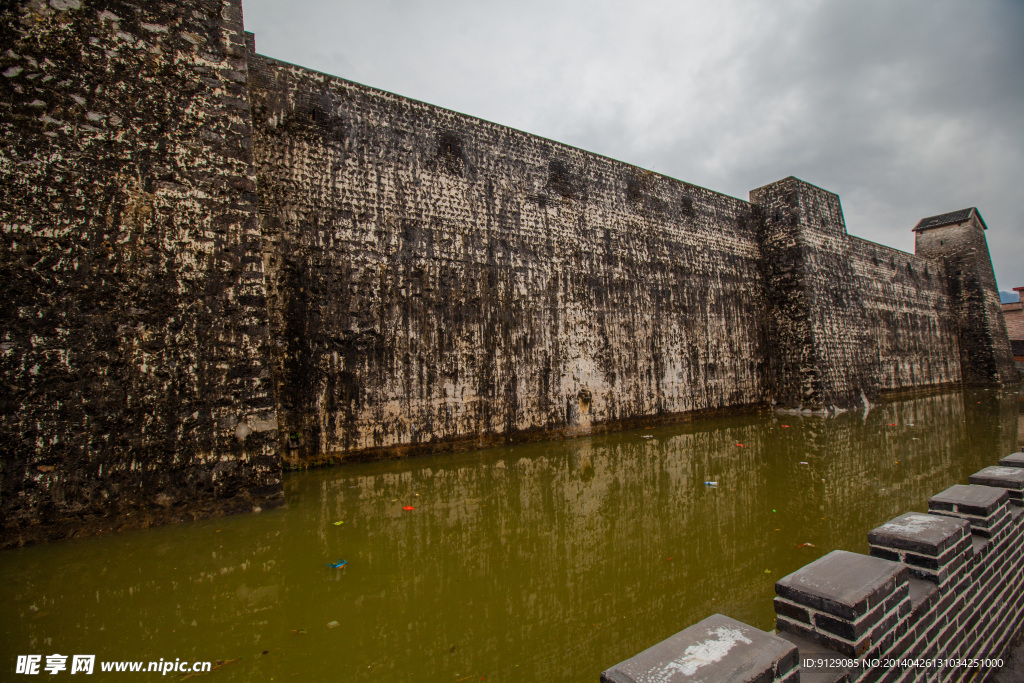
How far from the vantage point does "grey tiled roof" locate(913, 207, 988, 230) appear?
17375 millimetres

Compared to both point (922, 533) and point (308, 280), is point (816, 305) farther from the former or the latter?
point (308, 280)

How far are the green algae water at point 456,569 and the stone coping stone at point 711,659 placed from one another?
0.73 metres

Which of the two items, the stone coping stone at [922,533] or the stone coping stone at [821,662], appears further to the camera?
the stone coping stone at [922,533]

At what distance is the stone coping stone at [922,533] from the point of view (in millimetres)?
1695

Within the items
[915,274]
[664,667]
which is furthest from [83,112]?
[915,274]

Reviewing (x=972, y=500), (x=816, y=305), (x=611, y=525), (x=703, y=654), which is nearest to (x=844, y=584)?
(x=703, y=654)

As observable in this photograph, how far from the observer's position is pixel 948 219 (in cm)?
1773

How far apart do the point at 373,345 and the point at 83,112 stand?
332cm

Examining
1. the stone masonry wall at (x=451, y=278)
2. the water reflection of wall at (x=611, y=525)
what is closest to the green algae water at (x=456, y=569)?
the water reflection of wall at (x=611, y=525)

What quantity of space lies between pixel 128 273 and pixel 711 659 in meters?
4.48

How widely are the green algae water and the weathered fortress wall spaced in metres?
0.74

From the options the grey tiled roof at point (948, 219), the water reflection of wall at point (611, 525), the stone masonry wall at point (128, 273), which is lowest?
the water reflection of wall at point (611, 525)

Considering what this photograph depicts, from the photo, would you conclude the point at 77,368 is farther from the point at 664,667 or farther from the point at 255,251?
the point at 664,667

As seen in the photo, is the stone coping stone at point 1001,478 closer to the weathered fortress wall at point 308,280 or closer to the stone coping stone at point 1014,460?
the stone coping stone at point 1014,460
